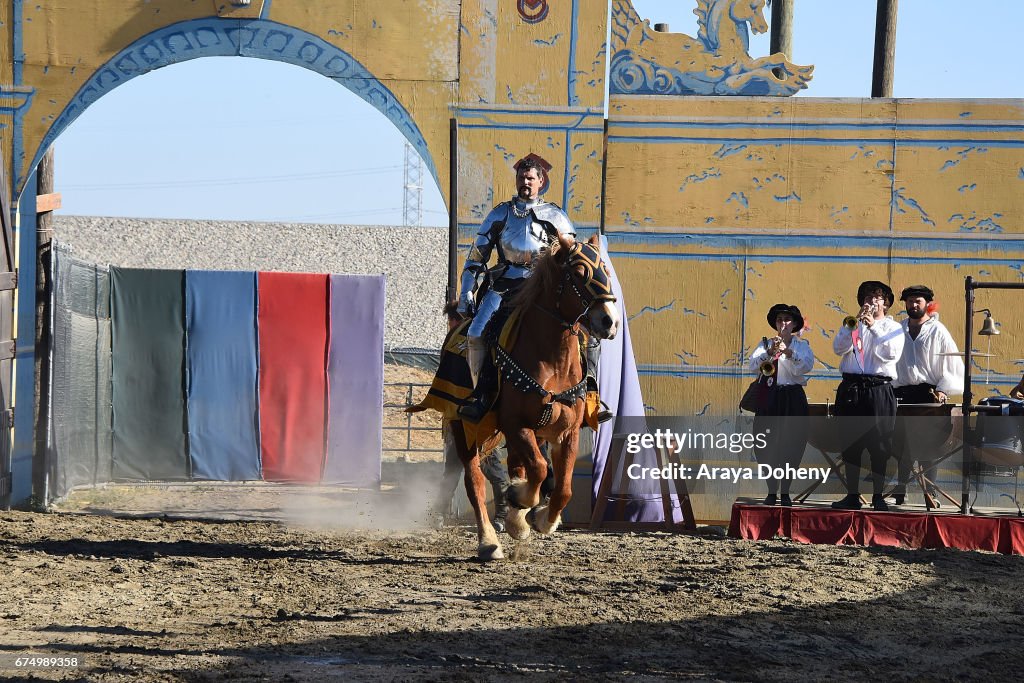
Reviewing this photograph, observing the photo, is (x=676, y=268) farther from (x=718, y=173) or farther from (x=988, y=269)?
(x=988, y=269)

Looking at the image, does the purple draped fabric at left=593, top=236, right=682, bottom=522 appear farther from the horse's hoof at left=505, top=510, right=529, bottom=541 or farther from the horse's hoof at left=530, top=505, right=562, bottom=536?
the horse's hoof at left=505, top=510, right=529, bottom=541

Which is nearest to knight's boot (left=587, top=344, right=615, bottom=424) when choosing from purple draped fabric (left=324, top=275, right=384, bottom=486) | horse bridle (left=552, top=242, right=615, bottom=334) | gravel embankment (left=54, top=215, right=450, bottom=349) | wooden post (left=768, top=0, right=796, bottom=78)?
horse bridle (left=552, top=242, right=615, bottom=334)

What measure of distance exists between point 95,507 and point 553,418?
5.24 metres

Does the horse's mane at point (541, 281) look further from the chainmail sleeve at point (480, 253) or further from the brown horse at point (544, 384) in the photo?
the chainmail sleeve at point (480, 253)

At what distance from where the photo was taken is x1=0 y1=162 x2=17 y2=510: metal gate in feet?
31.5

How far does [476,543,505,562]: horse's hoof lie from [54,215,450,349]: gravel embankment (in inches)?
1524

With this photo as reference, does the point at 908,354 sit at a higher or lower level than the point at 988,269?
lower

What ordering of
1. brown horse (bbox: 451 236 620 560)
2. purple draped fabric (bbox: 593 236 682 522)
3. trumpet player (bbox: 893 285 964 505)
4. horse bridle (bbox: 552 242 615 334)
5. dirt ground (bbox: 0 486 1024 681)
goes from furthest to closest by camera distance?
purple draped fabric (bbox: 593 236 682 522)
trumpet player (bbox: 893 285 964 505)
brown horse (bbox: 451 236 620 560)
horse bridle (bbox: 552 242 615 334)
dirt ground (bbox: 0 486 1024 681)

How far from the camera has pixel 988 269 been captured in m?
10.6

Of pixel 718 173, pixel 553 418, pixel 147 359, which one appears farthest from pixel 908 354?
pixel 147 359

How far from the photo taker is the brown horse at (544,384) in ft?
25.5

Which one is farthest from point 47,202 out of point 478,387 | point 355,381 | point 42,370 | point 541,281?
point 541,281

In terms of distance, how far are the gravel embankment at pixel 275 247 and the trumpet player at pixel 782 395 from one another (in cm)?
3721

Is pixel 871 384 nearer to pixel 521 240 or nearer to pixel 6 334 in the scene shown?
pixel 521 240
